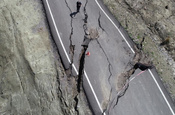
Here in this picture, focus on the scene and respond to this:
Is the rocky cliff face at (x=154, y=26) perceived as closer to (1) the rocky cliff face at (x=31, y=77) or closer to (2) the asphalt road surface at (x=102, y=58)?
(2) the asphalt road surface at (x=102, y=58)

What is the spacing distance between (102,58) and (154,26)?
4.44 m

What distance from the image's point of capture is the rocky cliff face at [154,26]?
9273 mm

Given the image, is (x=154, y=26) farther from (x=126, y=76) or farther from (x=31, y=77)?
(x=31, y=77)

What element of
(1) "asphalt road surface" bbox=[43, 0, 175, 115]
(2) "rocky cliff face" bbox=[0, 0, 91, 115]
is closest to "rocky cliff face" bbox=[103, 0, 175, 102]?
(1) "asphalt road surface" bbox=[43, 0, 175, 115]

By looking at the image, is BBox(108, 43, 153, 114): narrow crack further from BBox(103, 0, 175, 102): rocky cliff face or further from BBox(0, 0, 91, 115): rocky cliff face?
BBox(0, 0, 91, 115): rocky cliff face

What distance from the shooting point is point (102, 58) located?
9.09 metres

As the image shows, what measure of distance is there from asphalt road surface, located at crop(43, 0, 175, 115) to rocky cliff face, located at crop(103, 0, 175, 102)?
0.56 metres

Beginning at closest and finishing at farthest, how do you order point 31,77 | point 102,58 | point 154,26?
point 31,77 → point 102,58 → point 154,26

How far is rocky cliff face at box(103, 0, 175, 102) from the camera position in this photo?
927 centimetres

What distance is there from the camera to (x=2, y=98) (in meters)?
7.84

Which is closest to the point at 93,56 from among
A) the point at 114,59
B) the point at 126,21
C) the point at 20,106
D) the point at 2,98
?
the point at 114,59

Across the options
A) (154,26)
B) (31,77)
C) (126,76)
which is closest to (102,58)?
(126,76)

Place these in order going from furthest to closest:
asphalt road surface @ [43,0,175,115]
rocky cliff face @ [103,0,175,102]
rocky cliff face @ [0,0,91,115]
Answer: rocky cliff face @ [103,0,175,102], asphalt road surface @ [43,0,175,115], rocky cliff face @ [0,0,91,115]

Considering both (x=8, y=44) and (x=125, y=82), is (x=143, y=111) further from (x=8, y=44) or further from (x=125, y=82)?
(x=8, y=44)
